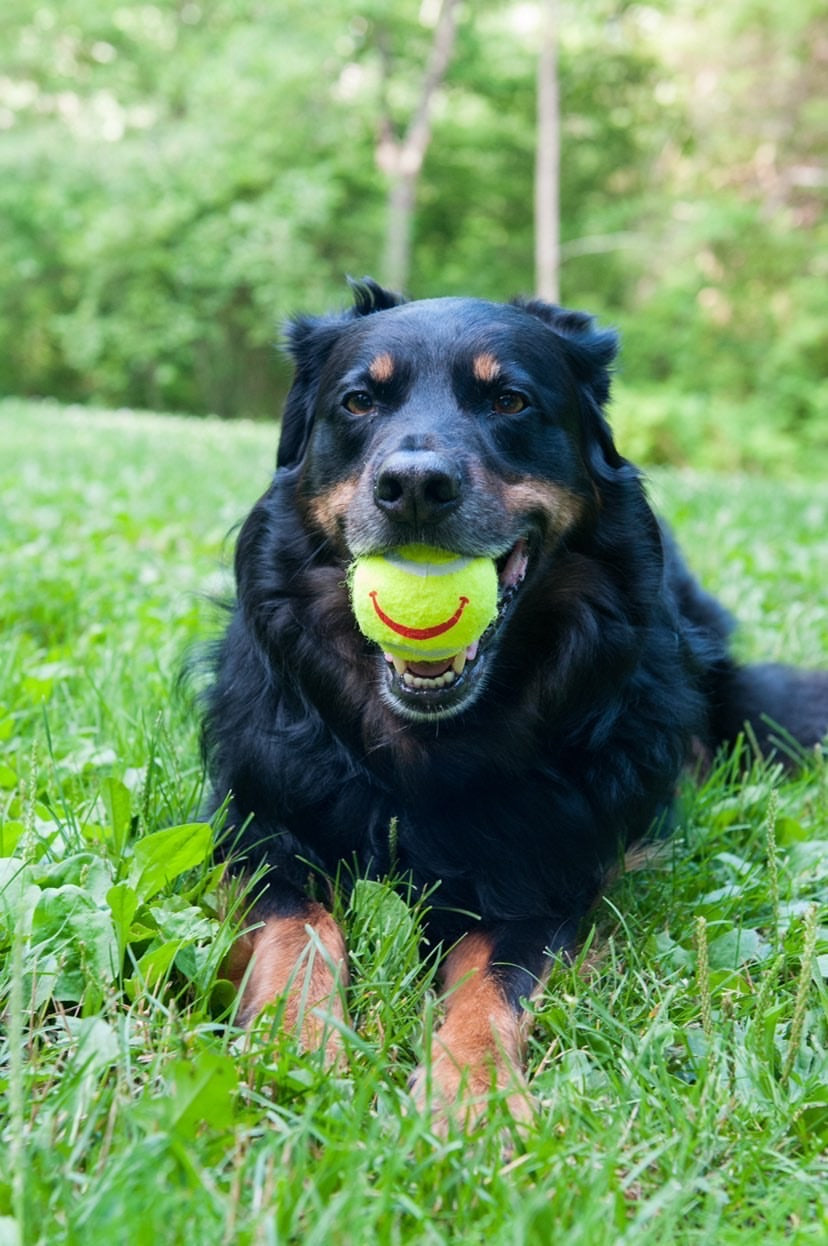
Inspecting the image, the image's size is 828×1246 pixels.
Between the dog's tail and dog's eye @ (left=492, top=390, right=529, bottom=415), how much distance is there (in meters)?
1.36

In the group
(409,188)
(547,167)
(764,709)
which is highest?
(547,167)

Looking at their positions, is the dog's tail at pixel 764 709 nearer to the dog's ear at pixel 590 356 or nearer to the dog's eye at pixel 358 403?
the dog's ear at pixel 590 356

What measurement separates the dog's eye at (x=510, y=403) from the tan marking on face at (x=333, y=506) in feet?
1.32

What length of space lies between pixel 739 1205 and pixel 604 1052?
42 centimetres

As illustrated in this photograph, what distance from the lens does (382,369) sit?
2688 mm

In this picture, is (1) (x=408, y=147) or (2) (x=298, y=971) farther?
(1) (x=408, y=147)

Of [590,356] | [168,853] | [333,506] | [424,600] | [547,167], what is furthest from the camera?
[547,167]

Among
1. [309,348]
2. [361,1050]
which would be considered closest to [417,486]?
[309,348]

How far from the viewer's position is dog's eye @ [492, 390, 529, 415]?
2.65 meters

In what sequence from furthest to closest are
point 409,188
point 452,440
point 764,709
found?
point 409,188
point 764,709
point 452,440

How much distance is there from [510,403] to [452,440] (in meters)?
0.27

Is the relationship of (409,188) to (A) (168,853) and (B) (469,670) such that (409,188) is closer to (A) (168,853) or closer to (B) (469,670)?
(B) (469,670)

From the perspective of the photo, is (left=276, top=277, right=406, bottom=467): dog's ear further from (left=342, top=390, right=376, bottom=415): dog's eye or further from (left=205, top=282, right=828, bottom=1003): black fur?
(left=342, top=390, right=376, bottom=415): dog's eye

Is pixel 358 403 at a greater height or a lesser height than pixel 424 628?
greater
